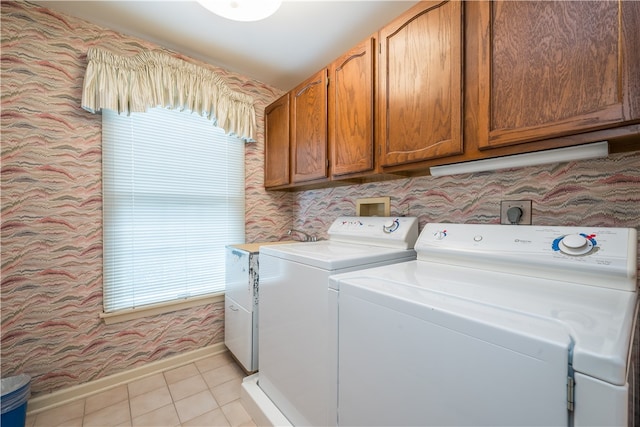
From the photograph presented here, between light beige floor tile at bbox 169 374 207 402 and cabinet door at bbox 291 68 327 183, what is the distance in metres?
1.68

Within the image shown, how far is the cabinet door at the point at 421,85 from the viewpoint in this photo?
1.15 metres

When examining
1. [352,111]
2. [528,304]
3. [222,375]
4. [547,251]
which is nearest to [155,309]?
[222,375]

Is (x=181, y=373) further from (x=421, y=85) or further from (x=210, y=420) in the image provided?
(x=421, y=85)

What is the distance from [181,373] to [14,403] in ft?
2.87

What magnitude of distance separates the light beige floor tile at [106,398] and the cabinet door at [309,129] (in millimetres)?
1935

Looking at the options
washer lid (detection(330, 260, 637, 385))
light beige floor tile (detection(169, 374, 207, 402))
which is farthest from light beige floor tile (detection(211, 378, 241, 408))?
washer lid (detection(330, 260, 637, 385))

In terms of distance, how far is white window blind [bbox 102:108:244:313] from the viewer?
6.08 ft

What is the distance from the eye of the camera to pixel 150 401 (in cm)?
170

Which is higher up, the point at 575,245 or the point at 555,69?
the point at 555,69

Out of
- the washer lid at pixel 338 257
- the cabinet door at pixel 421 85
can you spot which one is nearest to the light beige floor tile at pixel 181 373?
the washer lid at pixel 338 257

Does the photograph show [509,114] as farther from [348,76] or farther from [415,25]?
[348,76]

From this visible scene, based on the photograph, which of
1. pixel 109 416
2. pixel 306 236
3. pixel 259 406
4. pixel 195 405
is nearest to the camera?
pixel 259 406

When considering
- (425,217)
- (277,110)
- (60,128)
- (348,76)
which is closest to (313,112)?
(348,76)

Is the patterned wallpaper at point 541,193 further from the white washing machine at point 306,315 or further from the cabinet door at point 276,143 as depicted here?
the cabinet door at point 276,143
